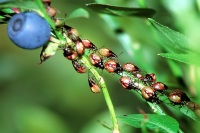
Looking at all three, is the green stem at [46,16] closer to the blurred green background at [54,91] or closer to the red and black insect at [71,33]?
the red and black insect at [71,33]

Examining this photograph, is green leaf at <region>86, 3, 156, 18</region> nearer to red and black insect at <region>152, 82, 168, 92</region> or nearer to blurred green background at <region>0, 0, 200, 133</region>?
red and black insect at <region>152, 82, 168, 92</region>

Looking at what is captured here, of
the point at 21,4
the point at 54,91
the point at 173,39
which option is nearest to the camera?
the point at 21,4

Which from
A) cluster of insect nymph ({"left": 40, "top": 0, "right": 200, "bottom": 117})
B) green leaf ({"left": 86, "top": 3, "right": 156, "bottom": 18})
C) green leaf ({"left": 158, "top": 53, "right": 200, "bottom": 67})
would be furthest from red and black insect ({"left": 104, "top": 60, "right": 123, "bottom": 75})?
green leaf ({"left": 158, "top": 53, "right": 200, "bottom": 67})

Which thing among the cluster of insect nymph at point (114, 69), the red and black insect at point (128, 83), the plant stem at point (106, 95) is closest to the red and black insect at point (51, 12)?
the cluster of insect nymph at point (114, 69)

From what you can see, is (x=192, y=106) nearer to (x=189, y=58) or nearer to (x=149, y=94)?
(x=149, y=94)

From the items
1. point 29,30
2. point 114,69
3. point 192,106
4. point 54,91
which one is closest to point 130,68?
point 114,69
